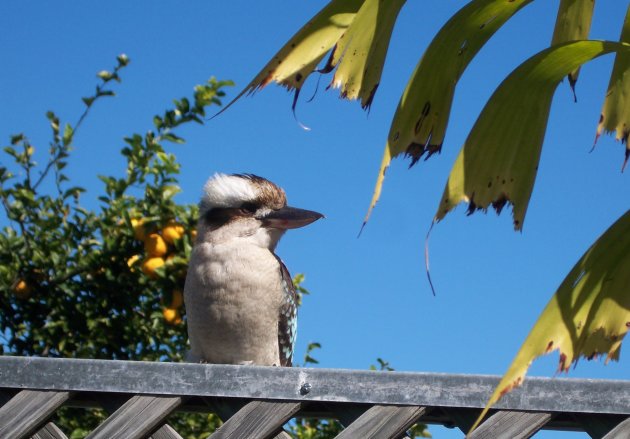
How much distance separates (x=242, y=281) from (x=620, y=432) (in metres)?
2.02

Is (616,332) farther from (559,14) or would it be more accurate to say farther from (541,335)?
(559,14)

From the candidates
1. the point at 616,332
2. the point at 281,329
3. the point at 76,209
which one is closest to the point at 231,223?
the point at 281,329

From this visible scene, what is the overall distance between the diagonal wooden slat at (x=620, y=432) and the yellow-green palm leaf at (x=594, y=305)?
266mm

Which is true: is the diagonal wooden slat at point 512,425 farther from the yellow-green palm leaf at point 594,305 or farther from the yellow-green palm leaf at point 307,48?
the yellow-green palm leaf at point 307,48

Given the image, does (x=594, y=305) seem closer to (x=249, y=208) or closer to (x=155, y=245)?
(x=249, y=208)

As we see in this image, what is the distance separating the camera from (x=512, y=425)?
6.67ft

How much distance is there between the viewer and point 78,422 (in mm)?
4543

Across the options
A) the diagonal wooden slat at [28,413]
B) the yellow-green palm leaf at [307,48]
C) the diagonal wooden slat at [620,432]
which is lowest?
the diagonal wooden slat at [620,432]

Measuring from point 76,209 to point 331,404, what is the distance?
10.6 ft

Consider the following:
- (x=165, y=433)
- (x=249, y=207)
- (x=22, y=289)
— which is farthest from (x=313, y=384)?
(x=22, y=289)

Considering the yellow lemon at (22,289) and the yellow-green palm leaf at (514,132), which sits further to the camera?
the yellow lemon at (22,289)

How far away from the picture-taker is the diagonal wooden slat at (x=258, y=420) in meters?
2.13

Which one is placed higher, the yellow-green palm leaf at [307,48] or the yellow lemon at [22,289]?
the yellow lemon at [22,289]

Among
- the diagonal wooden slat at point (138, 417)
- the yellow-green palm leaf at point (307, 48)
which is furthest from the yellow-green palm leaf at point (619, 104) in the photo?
the diagonal wooden slat at point (138, 417)
